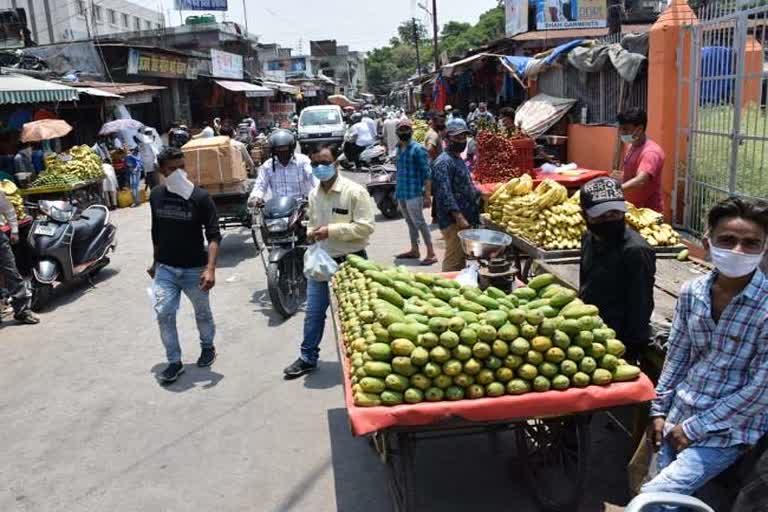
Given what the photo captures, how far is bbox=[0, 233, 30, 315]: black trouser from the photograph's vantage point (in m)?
7.27

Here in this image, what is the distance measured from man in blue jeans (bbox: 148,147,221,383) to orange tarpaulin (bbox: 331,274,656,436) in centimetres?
284

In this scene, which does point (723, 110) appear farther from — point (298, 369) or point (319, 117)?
point (319, 117)

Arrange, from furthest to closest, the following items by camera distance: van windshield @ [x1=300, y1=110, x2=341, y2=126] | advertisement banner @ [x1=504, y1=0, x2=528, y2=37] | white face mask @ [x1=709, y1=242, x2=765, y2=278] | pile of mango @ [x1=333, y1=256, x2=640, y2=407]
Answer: van windshield @ [x1=300, y1=110, x2=341, y2=126] < advertisement banner @ [x1=504, y1=0, x2=528, y2=37] < pile of mango @ [x1=333, y1=256, x2=640, y2=407] < white face mask @ [x1=709, y1=242, x2=765, y2=278]

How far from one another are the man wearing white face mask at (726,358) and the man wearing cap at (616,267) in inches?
26.1

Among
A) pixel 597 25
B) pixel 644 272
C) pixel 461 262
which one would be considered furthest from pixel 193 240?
pixel 597 25

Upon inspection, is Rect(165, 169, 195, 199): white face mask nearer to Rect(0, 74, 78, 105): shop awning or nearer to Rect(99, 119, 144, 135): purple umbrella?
Rect(0, 74, 78, 105): shop awning

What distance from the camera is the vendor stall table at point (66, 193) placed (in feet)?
39.9

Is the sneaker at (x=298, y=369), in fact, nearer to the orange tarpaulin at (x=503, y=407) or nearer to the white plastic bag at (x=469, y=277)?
the white plastic bag at (x=469, y=277)

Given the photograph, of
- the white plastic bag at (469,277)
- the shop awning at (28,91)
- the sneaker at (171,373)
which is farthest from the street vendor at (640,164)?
the shop awning at (28,91)

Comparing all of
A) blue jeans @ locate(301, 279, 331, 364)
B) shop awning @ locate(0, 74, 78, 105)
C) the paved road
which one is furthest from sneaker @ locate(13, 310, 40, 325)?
shop awning @ locate(0, 74, 78, 105)

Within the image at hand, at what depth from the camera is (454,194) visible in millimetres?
6621

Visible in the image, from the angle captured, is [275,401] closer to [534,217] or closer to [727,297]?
[534,217]

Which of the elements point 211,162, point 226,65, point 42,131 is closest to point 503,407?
point 211,162

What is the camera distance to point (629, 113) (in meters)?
6.15
